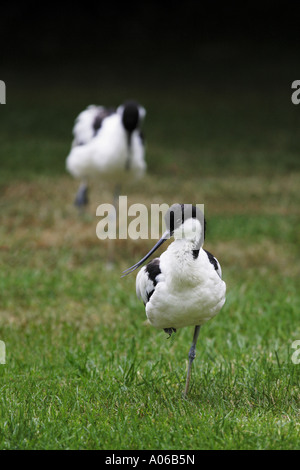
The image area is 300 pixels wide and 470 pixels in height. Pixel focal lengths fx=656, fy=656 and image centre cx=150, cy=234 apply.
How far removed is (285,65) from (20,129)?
11.0 meters

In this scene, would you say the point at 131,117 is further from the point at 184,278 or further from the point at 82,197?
the point at 184,278

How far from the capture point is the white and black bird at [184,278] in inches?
125

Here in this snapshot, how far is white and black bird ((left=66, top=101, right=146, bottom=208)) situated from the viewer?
284 inches

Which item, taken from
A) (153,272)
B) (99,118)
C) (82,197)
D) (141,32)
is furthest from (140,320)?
(141,32)

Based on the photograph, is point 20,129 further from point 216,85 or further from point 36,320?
point 36,320

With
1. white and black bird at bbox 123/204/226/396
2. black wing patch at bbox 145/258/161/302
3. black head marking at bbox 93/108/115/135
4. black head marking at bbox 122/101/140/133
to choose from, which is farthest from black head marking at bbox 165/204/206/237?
black head marking at bbox 93/108/115/135

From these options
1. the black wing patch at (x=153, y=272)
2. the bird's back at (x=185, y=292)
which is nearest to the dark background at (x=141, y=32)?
the black wing patch at (x=153, y=272)

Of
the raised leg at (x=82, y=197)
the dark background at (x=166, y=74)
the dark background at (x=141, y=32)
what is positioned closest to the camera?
the raised leg at (x=82, y=197)

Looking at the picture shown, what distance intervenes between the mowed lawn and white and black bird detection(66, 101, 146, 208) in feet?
2.81

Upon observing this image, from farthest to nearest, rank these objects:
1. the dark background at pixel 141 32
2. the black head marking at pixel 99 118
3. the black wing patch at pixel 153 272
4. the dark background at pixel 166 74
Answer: the dark background at pixel 141 32 → the dark background at pixel 166 74 → the black head marking at pixel 99 118 → the black wing patch at pixel 153 272

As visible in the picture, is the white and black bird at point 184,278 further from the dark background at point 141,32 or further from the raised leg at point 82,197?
the dark background at point 141,32

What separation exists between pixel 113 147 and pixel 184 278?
4.34 metres

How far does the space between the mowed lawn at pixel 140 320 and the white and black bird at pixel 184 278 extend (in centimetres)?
52
